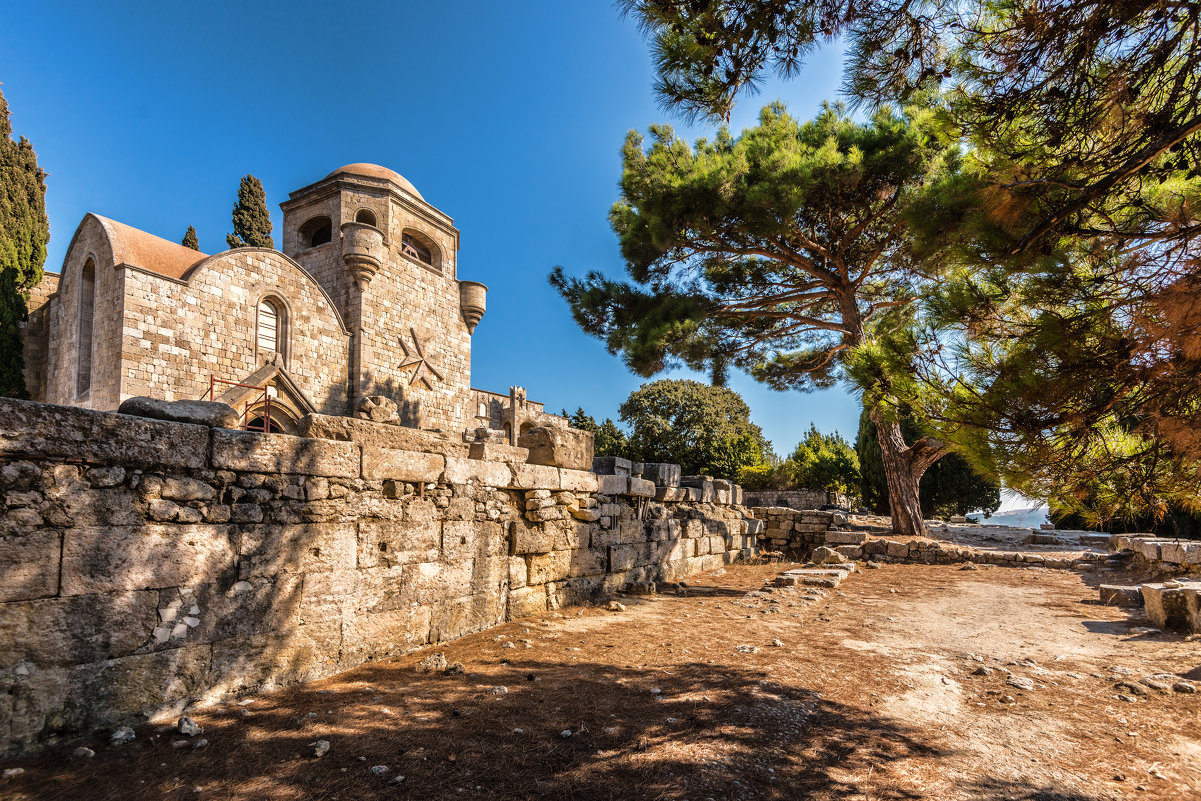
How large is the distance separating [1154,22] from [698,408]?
24.9m

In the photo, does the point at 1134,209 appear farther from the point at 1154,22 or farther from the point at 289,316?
the point at 289,316

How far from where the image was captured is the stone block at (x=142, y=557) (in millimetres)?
2775

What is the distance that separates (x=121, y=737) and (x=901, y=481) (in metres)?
12.3

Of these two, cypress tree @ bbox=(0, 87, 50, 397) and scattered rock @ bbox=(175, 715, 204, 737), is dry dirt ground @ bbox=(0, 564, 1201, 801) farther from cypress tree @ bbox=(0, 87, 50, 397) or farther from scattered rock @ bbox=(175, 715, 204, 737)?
cypress tree @ bbox=(0, 87, 50, 397)

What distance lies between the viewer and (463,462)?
16.4 ft

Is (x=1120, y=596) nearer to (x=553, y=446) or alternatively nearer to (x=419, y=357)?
(x=553, y=446)

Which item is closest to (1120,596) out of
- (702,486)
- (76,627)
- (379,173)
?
(702,486)

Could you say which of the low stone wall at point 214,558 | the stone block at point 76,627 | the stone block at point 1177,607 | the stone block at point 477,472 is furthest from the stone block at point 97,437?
the stone block at point 1177,607

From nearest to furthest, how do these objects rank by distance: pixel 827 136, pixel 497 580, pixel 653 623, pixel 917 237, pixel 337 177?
pixel 917 237
pixel 497 580
pixel 653 623
pixel 827 136
pixel 337 177

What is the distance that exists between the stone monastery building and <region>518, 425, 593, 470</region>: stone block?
3664mm

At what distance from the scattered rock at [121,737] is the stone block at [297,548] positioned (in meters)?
0.83

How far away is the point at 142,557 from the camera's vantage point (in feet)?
9.78

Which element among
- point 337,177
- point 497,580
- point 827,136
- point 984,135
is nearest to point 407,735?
point 497,580

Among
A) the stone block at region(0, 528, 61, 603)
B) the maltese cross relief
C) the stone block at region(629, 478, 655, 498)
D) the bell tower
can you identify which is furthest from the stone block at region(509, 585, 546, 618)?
the maltese cross relief
